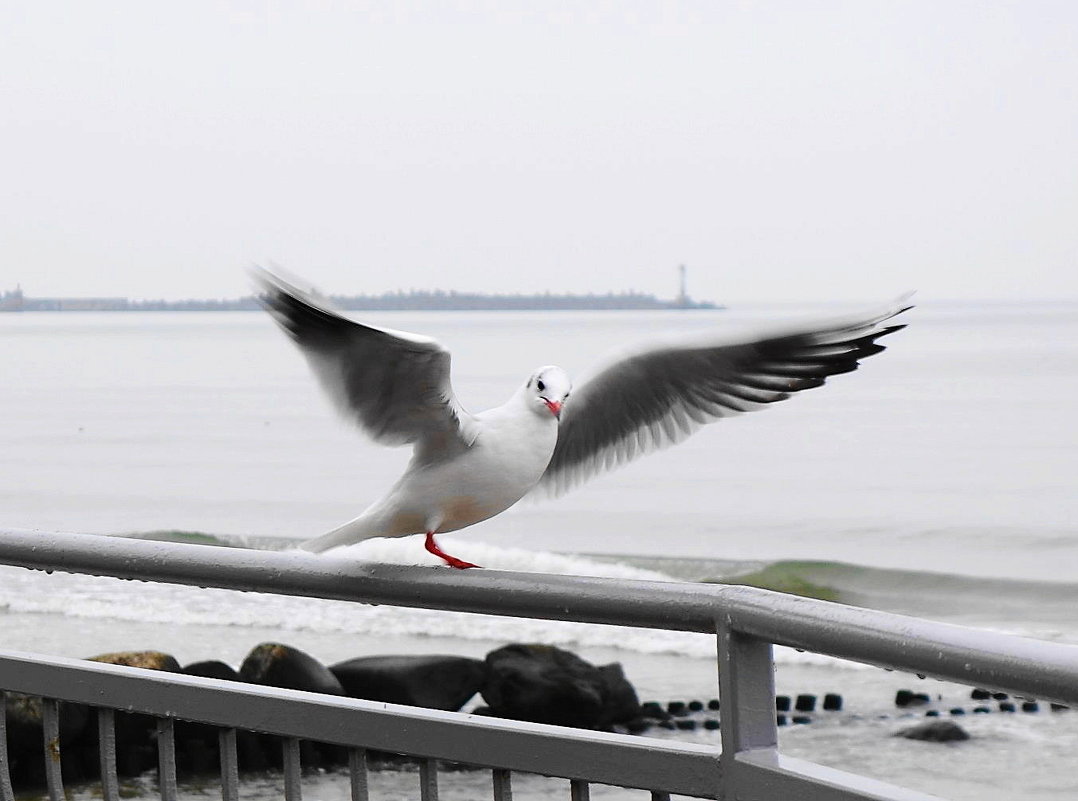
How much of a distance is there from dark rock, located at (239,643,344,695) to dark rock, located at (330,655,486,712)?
12.4 inches

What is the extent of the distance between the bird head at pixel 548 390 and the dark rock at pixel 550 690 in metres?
6.20

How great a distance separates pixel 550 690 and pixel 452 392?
6.50 m

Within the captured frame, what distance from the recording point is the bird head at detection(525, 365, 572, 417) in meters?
2.85

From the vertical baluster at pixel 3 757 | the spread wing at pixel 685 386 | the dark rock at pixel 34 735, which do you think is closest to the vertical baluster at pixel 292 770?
the vertical baluster at pixel 3 757

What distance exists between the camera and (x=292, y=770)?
1993 mm

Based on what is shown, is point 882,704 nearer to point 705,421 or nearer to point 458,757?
point 705,421

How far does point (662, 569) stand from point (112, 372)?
65372mm

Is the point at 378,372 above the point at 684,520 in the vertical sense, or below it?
above

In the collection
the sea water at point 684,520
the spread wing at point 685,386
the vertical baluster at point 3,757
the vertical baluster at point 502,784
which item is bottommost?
the sea water at point 684,520

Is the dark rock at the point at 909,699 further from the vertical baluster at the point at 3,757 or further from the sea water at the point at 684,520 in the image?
the vertical baluster at the point at 3,757

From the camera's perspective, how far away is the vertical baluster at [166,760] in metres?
2.08

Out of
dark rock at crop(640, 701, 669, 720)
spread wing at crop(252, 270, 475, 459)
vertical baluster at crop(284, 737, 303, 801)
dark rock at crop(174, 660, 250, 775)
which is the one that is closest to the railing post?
vertical baluster at crop(284, 737, 303, 801)

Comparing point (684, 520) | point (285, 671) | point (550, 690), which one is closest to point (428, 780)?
point (285, 671)

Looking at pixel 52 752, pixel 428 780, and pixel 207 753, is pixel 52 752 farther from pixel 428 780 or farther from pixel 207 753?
pixel 207 753
